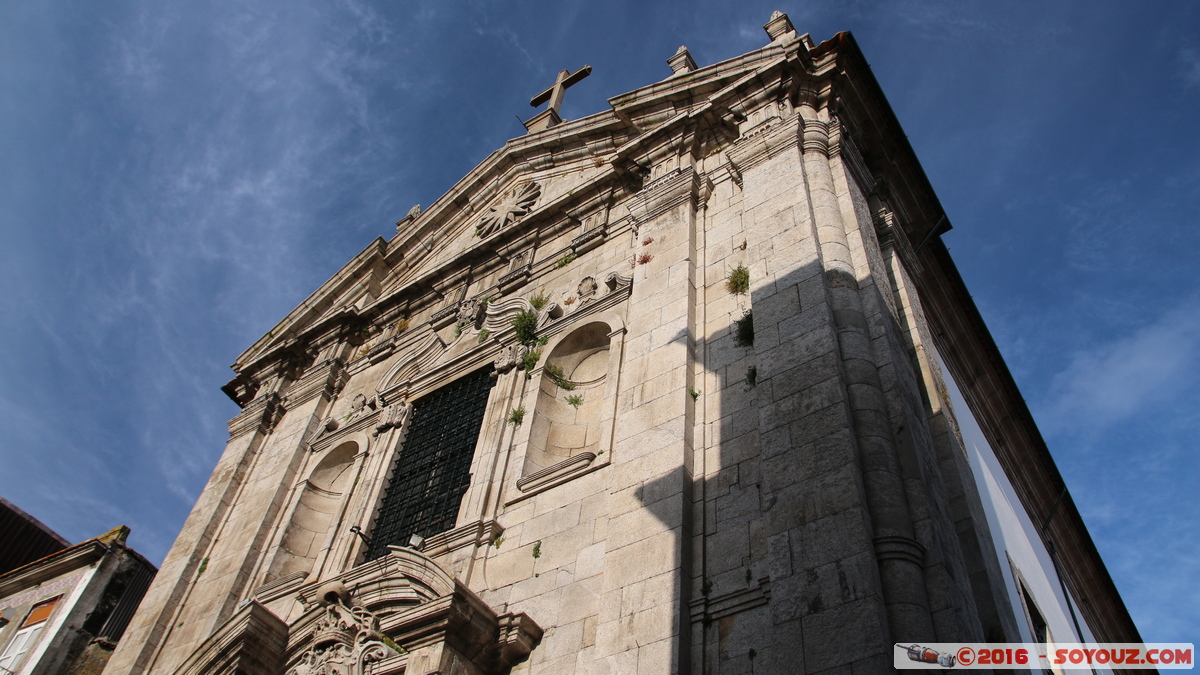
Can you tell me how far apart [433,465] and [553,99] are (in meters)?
11.2

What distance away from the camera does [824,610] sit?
6785 millimetres

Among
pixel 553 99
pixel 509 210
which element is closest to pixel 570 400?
pixel 509 210

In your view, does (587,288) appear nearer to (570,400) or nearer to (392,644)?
(570,400)

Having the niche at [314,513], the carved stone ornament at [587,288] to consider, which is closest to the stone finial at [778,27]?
the carved stone ornament at [587,288]

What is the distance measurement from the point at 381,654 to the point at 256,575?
5.05m

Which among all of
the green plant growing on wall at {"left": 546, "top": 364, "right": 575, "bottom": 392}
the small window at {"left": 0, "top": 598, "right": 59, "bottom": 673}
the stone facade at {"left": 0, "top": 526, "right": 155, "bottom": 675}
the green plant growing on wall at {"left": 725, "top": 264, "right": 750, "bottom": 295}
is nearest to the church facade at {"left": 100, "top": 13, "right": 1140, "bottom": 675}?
the green plant growing on wall at {"left": 546, "top": 364, "right": 575, "bottom": 392}

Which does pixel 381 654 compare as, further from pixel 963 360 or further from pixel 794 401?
pixel 963 360

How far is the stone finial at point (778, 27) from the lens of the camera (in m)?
14.5

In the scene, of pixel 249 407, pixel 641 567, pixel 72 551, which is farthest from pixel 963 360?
pixel 72 551

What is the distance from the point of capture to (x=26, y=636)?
18062mm

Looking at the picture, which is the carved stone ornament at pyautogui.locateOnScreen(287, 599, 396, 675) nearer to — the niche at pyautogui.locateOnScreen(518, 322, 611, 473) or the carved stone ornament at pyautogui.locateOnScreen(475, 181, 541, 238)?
the niche at pyautogui.locateOnScreen(518, 322, 611, 473)

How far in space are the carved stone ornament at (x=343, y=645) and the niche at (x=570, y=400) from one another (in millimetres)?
2456

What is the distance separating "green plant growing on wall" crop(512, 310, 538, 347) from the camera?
13.4 meters

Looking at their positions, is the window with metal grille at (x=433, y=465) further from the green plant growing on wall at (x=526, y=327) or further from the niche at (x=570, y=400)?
the niche at (x=570, y=400)
